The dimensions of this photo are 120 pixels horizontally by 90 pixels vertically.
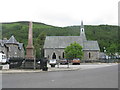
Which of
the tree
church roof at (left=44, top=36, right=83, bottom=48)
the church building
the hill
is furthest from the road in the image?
the hill

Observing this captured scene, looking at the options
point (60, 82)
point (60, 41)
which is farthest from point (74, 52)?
point (60, 82)

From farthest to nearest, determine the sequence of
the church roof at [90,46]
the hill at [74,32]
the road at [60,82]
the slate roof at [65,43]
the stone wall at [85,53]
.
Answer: the hill at [74,32] < the slate roof at [65,43] < the church roof at [90,46] < the stone wall at [85,53] < the road at [60,82]

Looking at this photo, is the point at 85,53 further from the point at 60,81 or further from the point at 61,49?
the point at 60,81

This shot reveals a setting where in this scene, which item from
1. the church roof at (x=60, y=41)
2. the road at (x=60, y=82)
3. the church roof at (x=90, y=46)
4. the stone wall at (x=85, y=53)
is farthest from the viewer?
the church roof at (x=60, y=41)

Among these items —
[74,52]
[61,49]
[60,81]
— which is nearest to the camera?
[60,81]

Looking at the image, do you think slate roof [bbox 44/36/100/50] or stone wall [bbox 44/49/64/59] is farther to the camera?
slate roof [bbox 44/36/100/50]

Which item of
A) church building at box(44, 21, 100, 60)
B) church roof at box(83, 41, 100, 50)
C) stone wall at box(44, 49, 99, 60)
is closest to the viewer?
church building at box(44, 21, 100, 60)

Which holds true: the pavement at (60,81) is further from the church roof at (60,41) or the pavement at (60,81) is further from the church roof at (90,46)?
the church roof at (60,41)

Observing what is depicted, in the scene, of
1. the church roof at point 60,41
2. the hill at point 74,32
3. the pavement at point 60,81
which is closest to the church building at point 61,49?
the church roof at point 60,41

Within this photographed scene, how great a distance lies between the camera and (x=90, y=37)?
128875mm

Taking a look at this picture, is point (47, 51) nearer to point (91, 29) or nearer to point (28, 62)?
point (28, 62)

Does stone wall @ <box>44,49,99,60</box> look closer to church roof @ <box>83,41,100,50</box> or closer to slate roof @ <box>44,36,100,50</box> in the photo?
church roof @ <box>83,41,100,50</box>

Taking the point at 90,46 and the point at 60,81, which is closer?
the point at 60,81

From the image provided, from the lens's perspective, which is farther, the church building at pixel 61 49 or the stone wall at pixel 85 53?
the stone wall at pixel 85 53
